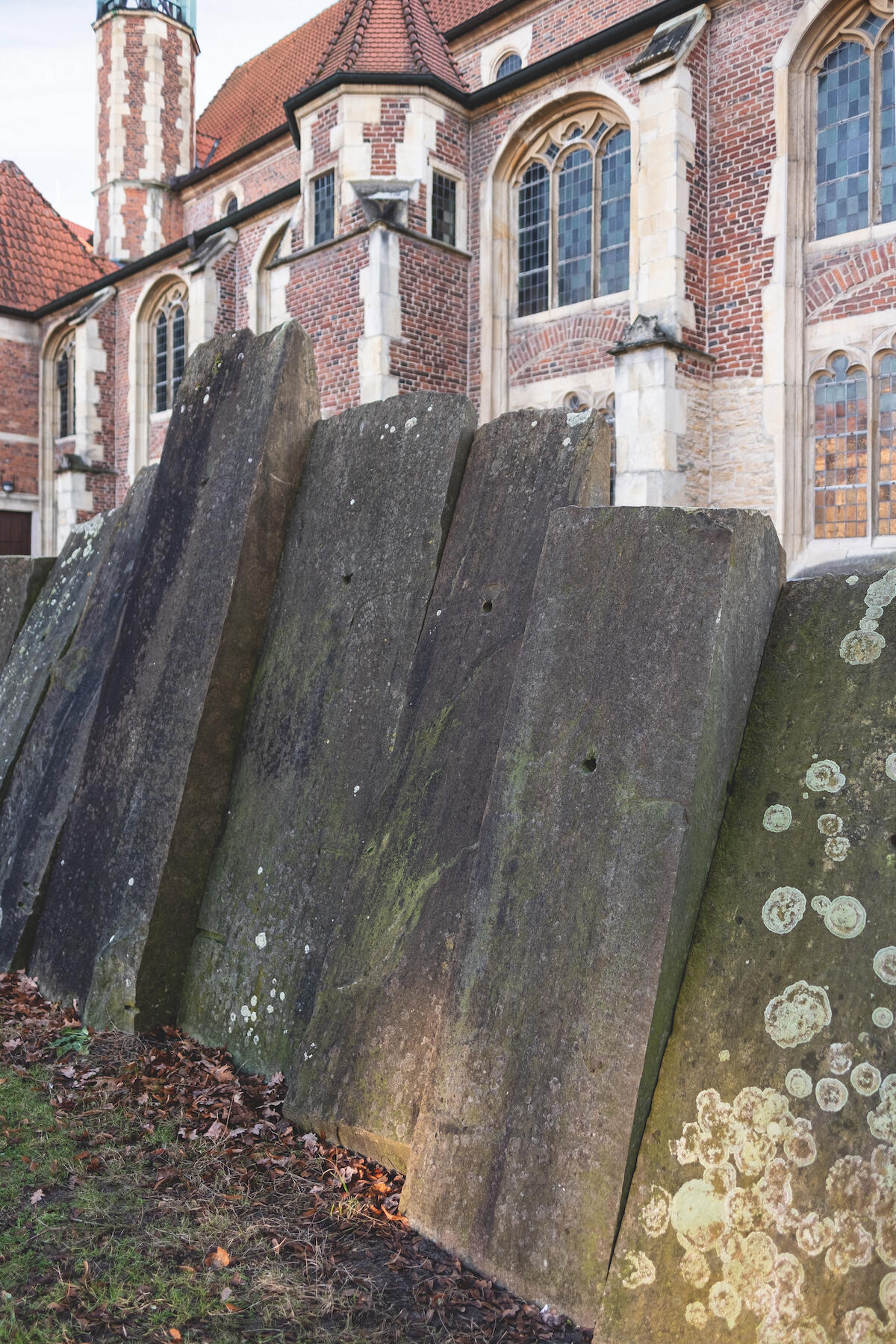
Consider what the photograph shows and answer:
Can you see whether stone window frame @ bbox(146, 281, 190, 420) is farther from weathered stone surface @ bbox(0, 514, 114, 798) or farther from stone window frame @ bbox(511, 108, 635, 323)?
weathered stone surface @ bbox(0, 514, 114, 798)

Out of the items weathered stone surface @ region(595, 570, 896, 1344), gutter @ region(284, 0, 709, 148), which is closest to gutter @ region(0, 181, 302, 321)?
gutter @ region(284, 0, 709, 148)

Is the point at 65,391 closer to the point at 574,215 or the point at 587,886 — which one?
the point at 574,215

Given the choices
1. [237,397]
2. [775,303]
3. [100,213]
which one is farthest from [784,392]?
[100,213]

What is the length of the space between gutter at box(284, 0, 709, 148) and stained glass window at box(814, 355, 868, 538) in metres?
5.61

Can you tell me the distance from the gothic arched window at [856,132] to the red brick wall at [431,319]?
5.68 meters

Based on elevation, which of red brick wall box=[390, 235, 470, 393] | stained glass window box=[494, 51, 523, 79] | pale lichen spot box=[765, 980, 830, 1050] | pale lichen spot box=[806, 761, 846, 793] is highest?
stained glass window box=[494, 51, 523, 79]

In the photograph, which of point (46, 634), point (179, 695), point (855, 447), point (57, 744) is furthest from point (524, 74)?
A: point (179, 695)

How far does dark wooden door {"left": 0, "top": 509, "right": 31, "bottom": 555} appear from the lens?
86.1ft

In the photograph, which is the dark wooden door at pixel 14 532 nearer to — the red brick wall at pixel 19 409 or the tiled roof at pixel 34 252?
the red brick wall at pixel 19 409

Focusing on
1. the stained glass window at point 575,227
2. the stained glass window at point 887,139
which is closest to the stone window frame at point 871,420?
the stained glass window at point 887,139

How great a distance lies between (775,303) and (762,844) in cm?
1189

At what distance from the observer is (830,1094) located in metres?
1.70

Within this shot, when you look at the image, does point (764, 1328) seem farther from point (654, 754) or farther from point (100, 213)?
point (100, 213)

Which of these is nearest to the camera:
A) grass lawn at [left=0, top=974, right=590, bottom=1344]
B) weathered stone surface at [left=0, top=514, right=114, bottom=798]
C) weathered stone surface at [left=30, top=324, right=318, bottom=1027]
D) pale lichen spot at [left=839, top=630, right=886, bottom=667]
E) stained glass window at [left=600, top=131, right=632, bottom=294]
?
grass lawn at [left=0, top=974, right=590, bottom=1344]
